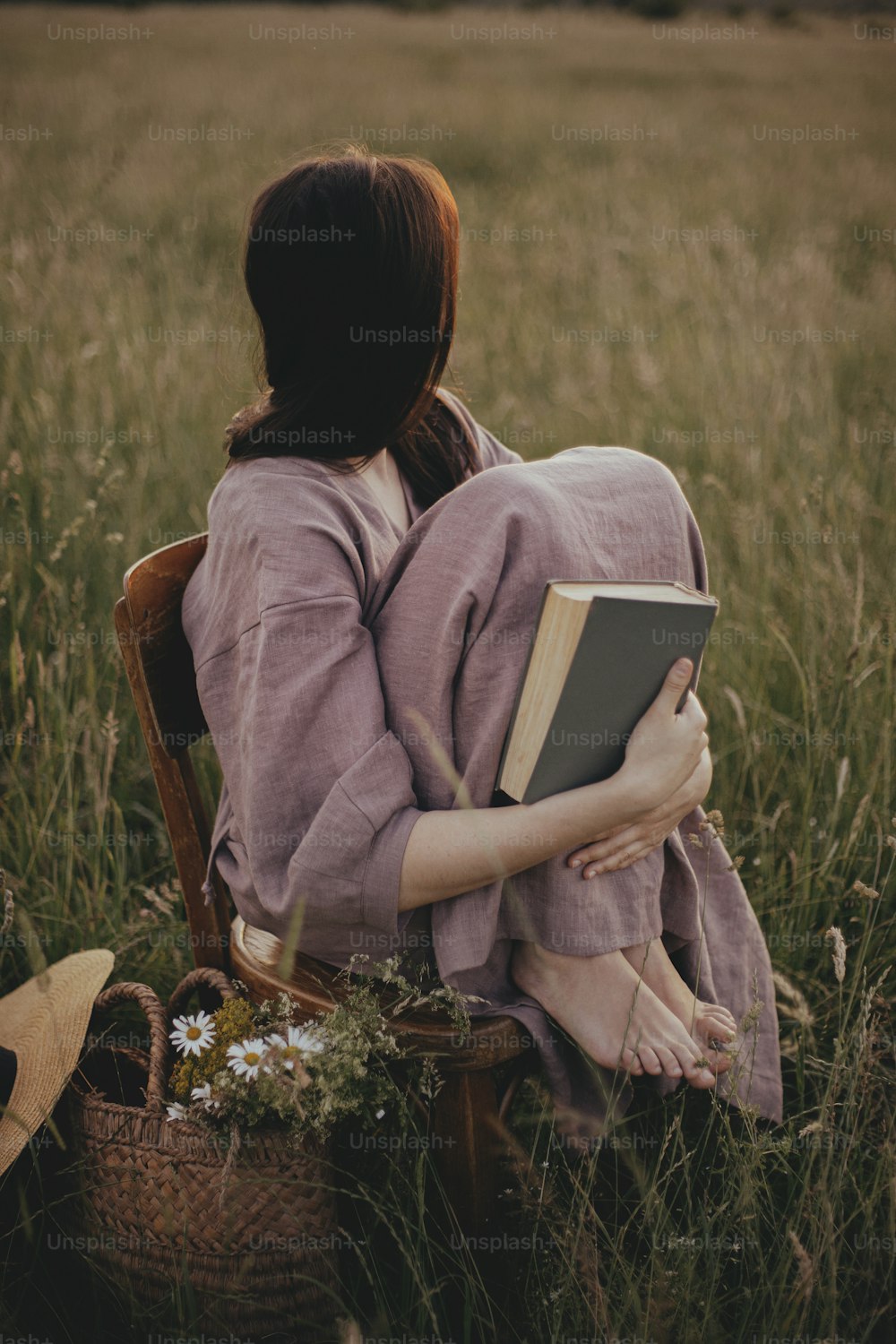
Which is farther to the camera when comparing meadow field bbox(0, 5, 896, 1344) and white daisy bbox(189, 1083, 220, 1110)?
meadow field bbox(0, 5, 896, 1344)

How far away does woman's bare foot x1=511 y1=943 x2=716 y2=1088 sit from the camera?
1541 mm

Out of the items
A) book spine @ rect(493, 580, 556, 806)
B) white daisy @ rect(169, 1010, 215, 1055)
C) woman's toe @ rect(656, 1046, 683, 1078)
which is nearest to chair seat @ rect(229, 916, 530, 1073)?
white daisy @ rect(169, 1010, 215, 1055)

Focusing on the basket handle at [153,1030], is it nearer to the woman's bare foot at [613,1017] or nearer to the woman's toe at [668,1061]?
the woman's bare foot at [613,1017]

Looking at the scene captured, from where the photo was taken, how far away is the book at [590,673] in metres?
1.31

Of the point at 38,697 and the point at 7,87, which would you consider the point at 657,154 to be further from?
the point at 38,697

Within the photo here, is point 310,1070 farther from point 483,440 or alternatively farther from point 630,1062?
point 483,440

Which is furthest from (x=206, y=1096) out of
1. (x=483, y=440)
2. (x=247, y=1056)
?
(x=483, y=440)

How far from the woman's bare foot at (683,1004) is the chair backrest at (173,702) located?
82cm

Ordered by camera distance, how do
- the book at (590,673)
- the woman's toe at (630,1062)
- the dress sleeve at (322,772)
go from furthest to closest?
the woman's toe at (630,1062) < the dress sleeve at (322,772) < the book at (590,673)

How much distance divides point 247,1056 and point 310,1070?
94 millimetres

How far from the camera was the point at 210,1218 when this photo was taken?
1.43 m

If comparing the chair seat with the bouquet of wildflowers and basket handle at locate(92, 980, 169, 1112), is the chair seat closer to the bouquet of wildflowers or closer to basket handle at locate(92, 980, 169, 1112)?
the bouquet of wildflowers

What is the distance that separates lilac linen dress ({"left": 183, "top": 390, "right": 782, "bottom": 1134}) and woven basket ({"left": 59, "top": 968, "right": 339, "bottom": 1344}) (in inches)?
12.8

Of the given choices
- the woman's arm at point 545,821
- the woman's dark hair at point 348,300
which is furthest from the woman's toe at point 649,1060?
the woman's dark hair at point 348,300
